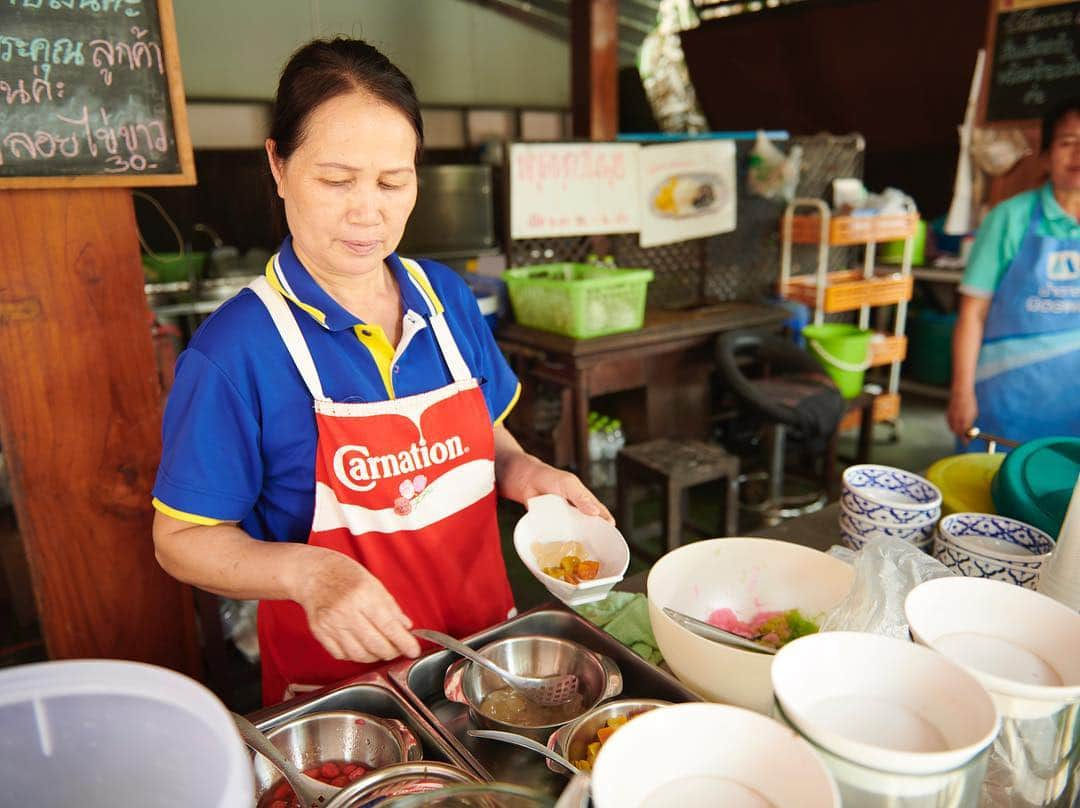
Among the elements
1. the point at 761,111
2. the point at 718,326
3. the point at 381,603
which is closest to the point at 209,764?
the point at 381,603

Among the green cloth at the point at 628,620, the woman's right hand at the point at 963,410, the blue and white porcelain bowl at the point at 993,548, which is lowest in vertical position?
the woman's right hand at the point at 963,410

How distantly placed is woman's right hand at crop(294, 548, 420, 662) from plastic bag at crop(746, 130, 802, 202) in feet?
15.3

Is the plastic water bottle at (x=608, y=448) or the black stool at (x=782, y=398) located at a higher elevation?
the black stool at (x=782, y=398)

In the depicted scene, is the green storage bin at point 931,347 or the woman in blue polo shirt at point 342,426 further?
the green storage bin at point 931,347

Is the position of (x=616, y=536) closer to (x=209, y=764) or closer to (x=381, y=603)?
(x=381, y=603)

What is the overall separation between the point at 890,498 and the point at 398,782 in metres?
1.21

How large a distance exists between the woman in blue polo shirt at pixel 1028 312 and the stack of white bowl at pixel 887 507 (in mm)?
1392

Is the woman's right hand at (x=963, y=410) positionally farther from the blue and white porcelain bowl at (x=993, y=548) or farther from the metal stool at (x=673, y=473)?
the blue and white porcelain bowl at (x=993, y=548)

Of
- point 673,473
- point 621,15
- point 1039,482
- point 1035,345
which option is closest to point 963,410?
point 1035,345

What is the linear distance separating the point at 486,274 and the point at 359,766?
3.71 m

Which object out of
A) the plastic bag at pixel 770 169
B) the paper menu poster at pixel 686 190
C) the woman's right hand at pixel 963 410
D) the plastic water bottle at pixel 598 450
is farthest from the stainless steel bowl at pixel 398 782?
the plastic bag at pixel 770 169

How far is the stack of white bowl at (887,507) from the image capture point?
5.00 feet

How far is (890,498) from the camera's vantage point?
5.41ft

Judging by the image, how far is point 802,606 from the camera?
4.20 feet
